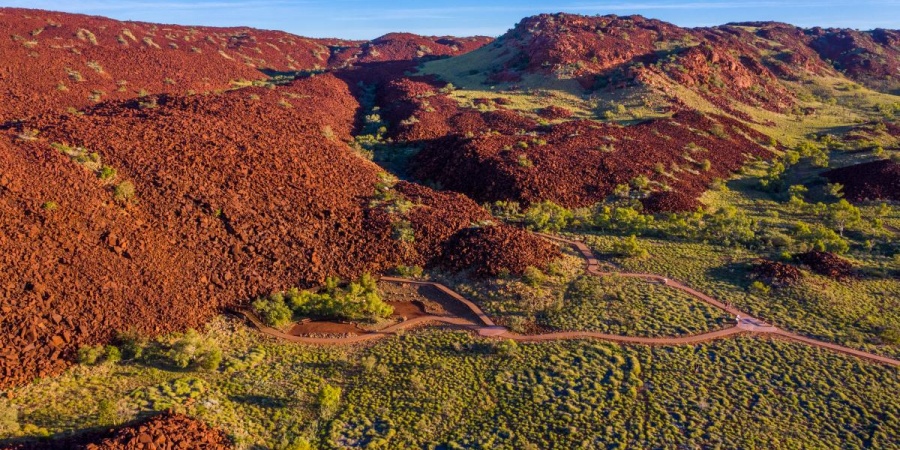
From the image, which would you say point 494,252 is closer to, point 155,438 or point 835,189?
point 155,438

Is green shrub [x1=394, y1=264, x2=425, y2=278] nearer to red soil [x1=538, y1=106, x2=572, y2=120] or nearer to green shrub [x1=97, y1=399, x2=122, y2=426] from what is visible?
green shrub [x1=97, y1=399, x2=122, y2=426]

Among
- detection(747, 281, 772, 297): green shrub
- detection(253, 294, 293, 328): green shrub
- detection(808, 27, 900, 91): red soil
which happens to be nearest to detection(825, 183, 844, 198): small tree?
detection(747, 281, 772, 297): green shrub

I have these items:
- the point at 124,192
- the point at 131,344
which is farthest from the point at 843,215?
the point at 124,192

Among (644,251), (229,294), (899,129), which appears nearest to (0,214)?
(229,294)

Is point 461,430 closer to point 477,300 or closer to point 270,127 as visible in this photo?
point 477,300

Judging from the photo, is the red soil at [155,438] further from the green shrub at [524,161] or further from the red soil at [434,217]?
the green shrub at [524,161]

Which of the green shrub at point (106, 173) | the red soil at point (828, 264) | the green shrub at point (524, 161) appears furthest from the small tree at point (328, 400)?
the green shrub at point (524, 161)
